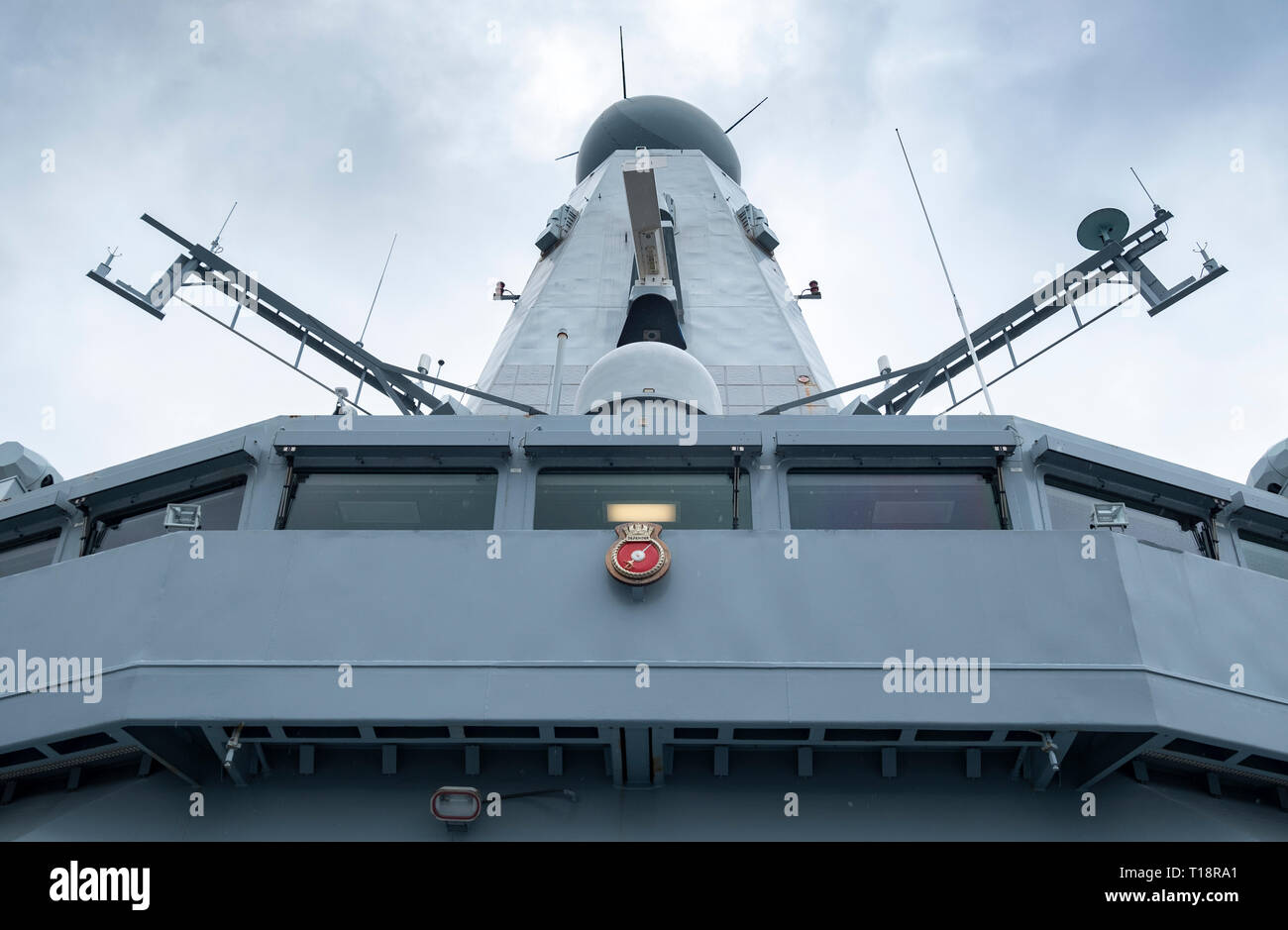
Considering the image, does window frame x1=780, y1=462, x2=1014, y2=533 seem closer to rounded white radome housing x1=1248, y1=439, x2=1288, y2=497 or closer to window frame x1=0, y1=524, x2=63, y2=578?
rounded white radome housing x1=1248, y1=439, x2=1288, y2=497

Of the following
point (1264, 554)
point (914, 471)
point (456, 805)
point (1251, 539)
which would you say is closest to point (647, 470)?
point (914, 471)

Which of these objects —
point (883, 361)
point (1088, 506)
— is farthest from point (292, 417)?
point (883, 361)

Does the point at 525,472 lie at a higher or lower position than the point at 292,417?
lower

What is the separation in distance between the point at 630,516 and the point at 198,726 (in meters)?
2.66

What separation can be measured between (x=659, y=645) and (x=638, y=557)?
1.60 feet

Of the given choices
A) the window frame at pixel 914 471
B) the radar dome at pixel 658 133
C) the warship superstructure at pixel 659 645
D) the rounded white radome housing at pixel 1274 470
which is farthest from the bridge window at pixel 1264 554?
the radar dome at pixel 658 133

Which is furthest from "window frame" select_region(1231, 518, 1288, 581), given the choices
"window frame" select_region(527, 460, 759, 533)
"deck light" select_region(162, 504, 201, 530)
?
"deck light" select_region(162, 504, 201, 530)

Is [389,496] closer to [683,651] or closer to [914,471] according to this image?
[683,651]

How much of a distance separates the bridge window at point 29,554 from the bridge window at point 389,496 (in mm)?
2004

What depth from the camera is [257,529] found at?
6.07 meters

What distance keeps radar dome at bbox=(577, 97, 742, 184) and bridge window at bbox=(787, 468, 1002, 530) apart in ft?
38.1

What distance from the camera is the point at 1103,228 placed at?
938 centimetres

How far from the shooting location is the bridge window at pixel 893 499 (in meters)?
6.43
